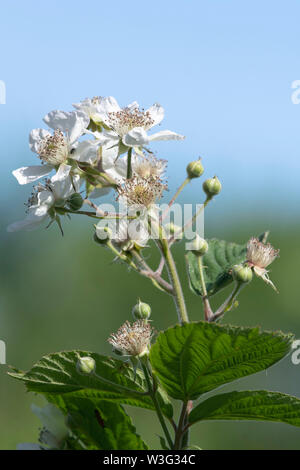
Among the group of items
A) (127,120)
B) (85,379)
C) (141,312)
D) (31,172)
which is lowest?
(85,379)

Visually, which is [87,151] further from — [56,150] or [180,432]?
[180,432]

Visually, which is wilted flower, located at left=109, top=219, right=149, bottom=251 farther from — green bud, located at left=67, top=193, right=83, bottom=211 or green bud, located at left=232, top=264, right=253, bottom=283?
green bud, located at left=232, top=264, right=253, bottom=283

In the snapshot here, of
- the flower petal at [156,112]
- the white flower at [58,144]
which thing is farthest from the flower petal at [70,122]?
the flower petal at [156,112]

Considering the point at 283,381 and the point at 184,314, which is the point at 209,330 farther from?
the point at 283,381

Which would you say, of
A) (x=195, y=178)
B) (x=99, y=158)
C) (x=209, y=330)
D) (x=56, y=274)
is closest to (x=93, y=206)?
(x=99, y=158)

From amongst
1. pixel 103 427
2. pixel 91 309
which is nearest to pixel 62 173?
pixel 103 427

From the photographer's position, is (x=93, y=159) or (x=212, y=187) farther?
(x=212, y=187)
